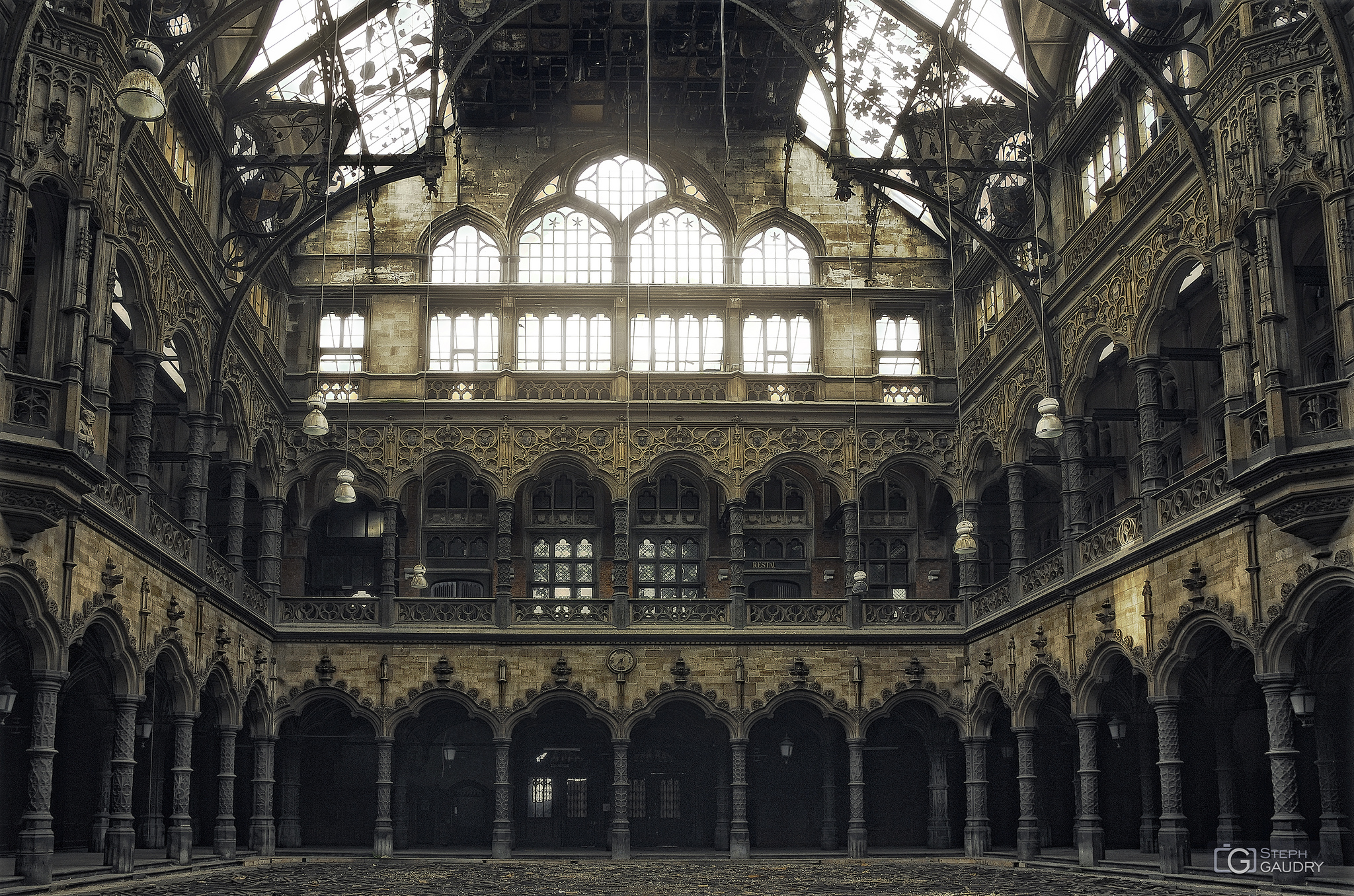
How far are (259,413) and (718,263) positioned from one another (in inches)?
558

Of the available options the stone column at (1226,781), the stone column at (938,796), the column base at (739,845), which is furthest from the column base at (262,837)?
the stone column at (1226,781)

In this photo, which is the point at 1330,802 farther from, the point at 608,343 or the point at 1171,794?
the point at 608,343

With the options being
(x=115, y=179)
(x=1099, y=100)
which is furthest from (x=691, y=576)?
(x=115, y=179)

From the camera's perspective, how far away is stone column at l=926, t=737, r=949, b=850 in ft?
126

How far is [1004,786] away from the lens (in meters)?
39.8

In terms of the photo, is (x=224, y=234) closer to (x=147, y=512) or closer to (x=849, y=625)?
(x=147, y=512)

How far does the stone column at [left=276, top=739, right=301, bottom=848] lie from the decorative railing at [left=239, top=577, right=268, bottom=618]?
406cm

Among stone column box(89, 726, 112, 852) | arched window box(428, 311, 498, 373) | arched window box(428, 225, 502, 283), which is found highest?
arched window box(428, 225, 502, 283)

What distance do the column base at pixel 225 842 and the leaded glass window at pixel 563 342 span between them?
50.4 feet

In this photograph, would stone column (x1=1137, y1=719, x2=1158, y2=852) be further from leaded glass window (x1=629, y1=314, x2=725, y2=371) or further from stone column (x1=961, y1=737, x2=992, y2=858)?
leaded glass window (x1=629, y1=314, x2=725, y2=371)

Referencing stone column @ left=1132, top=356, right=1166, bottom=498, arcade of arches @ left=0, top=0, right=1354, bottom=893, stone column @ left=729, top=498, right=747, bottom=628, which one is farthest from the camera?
stone column @ left=729, top=498, right=747, bottom=628

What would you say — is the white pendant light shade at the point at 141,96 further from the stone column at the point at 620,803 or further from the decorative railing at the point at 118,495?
the stone column at the point at 620,803

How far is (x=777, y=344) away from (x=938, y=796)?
13.5 metres

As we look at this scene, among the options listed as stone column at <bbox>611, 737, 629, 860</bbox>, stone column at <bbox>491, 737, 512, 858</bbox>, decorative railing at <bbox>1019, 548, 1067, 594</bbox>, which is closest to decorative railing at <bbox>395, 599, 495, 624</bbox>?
stone column at <bbox>491, 737, 512, 858</bbox>
